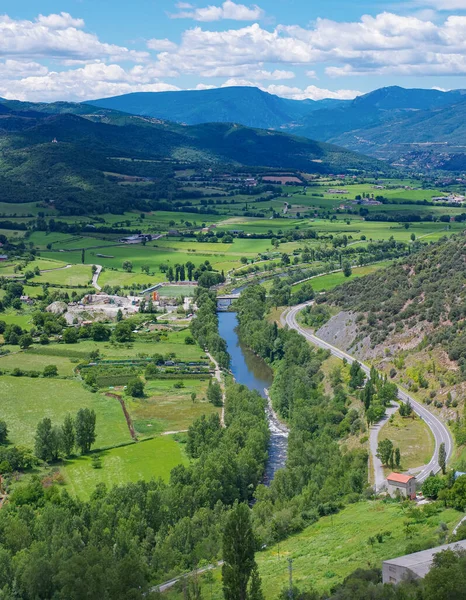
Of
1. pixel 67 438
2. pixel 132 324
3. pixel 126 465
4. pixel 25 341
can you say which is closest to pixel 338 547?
pixel 126 465

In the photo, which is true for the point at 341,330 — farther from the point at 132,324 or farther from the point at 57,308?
the point at 57,308

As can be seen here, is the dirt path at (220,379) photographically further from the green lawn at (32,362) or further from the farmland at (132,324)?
the green lawn at (32,362)

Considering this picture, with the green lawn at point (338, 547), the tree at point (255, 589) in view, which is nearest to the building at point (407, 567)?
the green lawn at point (338, 547)

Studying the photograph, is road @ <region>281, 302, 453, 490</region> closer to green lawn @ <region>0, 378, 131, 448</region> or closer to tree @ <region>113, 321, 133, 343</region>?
tree @ <region>113, 321, 133, 343</region>

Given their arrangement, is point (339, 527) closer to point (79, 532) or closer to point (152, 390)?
point (79, 532)

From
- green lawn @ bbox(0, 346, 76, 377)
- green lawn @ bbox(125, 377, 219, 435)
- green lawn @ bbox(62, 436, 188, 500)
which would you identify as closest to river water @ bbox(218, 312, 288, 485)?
green lawn @ bbox(125, 377, 219, 435)
